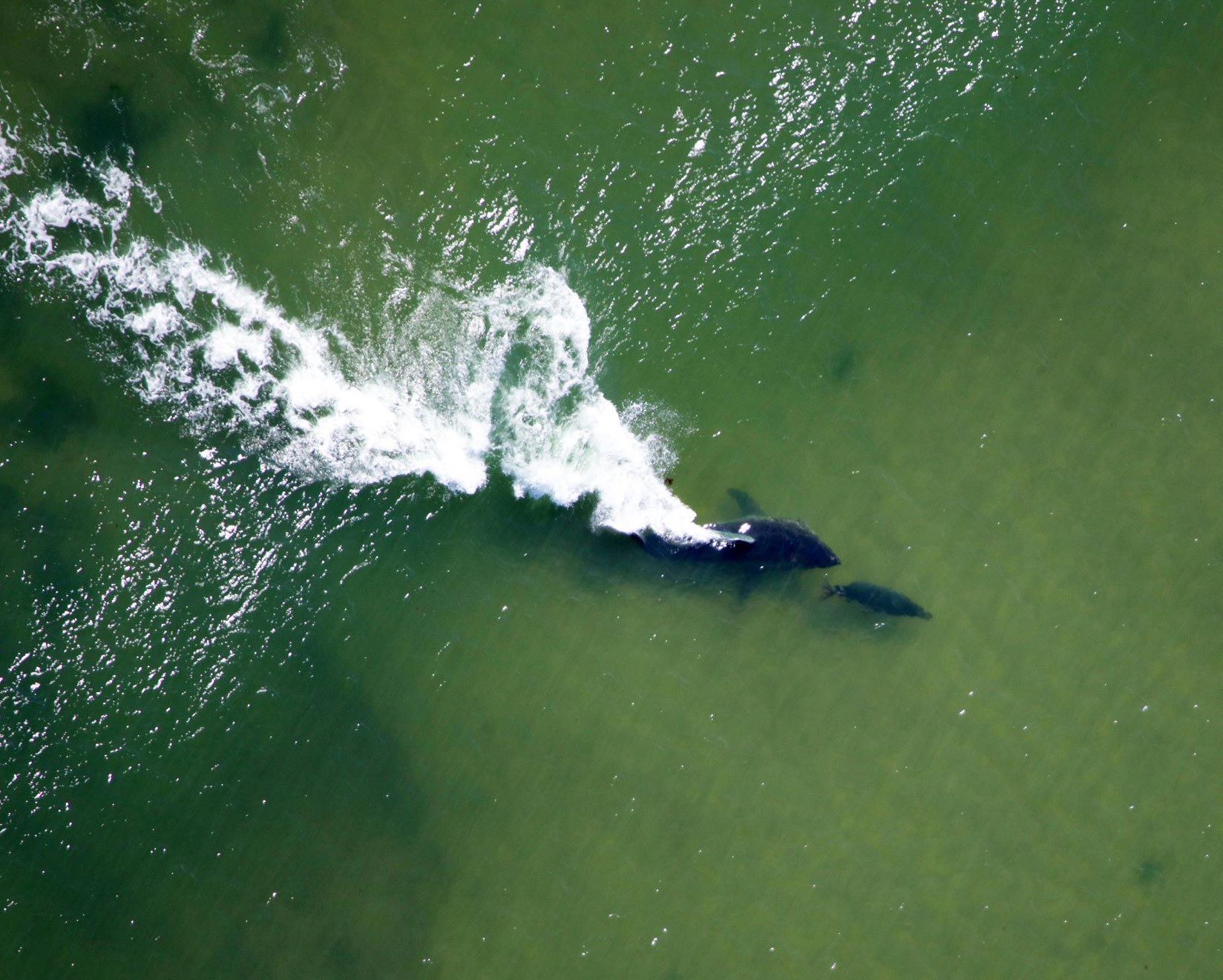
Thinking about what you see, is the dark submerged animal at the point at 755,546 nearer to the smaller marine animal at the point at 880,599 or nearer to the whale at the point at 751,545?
the whale at the point at 751,545

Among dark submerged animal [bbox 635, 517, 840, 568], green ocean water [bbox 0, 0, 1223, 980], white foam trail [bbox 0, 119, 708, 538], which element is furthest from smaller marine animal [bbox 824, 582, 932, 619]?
white foam trail [bbox 0, 119, 708, 538]

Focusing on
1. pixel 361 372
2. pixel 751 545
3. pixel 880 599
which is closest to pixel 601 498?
pixel 751 545

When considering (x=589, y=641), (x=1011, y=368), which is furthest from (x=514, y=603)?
(x=1011, y=368)

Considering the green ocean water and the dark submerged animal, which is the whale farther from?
the green ocean water

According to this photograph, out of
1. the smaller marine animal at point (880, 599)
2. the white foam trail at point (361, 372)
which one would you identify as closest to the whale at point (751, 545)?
the white foam trail at point (361, 372)

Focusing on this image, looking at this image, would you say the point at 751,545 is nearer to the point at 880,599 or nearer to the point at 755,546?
the point at 755,546

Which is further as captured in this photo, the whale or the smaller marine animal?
the smaller marine animal

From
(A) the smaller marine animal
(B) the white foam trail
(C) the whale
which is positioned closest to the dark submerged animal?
(C) the whale
